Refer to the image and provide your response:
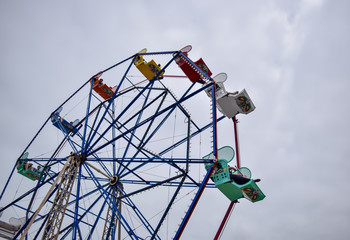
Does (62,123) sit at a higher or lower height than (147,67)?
lower

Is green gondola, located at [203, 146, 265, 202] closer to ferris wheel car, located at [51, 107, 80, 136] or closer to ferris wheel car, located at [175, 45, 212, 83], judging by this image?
ferris wheel car, located at [175, 45, 212, 83]

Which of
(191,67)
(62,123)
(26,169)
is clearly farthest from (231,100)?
(26,169)

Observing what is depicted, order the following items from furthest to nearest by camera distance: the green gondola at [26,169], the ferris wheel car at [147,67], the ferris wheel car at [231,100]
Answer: the green gondola at [26,169]
the ferris wheel car at [147,67]
the ferris wheel car at [231,100]

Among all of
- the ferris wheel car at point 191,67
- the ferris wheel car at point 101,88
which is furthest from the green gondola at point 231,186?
the ferris wheel car at point 101,88

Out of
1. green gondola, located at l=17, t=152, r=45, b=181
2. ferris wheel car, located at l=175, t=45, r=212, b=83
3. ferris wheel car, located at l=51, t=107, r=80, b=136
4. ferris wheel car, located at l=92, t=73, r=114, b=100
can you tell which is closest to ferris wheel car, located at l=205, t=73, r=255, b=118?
ferris wheel car, located at l=175, t=45, r=212, b=83

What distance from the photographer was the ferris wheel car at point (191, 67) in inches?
546

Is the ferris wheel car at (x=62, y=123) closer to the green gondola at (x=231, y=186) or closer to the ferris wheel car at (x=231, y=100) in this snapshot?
the ferris wheel car at (x=231, y=100)

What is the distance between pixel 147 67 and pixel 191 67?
250cm

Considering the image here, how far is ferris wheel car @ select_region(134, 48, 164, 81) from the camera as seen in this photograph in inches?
579

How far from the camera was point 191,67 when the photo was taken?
1398 centimetres

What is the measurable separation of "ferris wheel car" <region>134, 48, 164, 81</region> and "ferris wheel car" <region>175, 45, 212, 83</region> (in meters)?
1.30

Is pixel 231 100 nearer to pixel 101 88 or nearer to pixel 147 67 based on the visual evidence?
pixel 147 67

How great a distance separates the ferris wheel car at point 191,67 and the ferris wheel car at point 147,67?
1.30 m

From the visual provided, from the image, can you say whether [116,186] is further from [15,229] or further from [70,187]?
[15,229]
